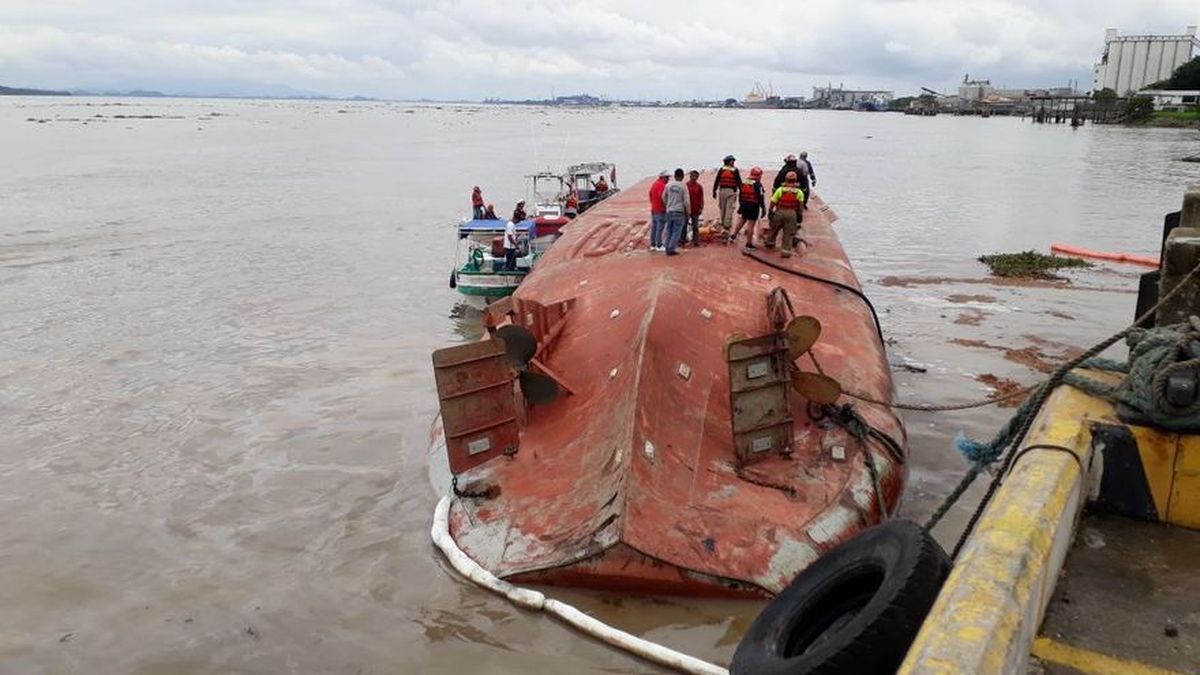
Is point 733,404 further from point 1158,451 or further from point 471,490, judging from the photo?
point 1158,451

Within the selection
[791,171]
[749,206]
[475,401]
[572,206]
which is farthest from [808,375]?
[572,206]

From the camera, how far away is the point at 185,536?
375 inches

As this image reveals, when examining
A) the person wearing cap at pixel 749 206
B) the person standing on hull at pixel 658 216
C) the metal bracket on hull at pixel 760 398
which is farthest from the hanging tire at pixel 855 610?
the person wearing cap at pixel 749 206

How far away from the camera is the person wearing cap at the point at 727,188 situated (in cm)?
1499

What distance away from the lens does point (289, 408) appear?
13.6 m

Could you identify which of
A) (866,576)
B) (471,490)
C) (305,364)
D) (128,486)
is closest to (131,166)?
(305,364)

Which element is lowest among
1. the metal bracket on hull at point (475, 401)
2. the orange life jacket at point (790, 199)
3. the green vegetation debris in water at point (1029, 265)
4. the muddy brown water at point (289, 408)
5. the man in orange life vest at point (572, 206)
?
the muddy brown water at point (289, 408)

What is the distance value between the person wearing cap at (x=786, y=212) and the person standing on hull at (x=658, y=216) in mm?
1744

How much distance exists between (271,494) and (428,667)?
14.1ft

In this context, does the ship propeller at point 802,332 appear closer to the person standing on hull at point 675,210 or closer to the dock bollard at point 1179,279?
the dock bollard at point 1179,279

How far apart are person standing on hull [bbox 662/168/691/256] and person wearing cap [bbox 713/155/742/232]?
5.47 ft

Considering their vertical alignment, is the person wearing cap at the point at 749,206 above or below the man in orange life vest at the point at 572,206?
above

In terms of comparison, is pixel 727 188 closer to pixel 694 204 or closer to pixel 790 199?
pixel 694 204

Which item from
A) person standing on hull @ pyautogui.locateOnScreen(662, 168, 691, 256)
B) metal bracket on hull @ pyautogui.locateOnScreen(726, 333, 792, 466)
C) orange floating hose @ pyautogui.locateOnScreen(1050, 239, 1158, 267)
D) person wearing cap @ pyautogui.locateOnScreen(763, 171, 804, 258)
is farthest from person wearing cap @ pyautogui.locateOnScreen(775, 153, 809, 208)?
orange floating hose @ pyautogui.locateOnScreen(1050, 239, 1158, 267)
